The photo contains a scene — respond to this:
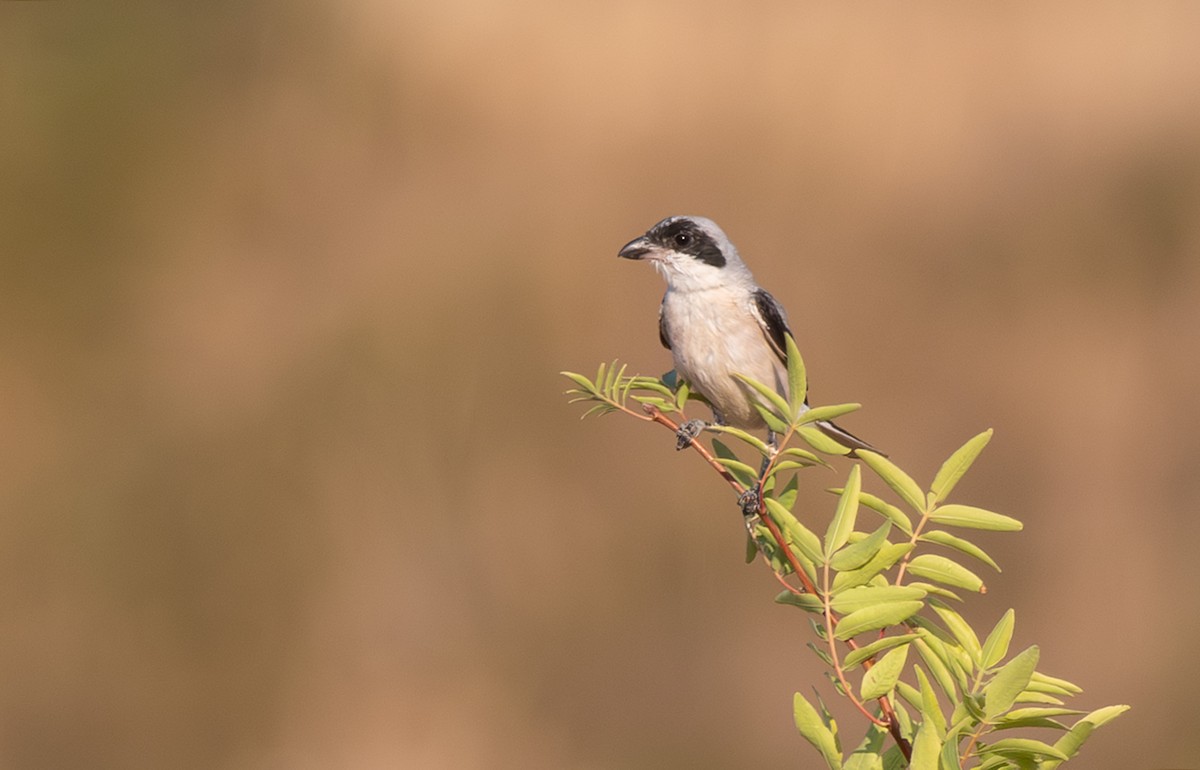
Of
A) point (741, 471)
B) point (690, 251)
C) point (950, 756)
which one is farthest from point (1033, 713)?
point (690, 251)

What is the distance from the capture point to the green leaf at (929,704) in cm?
159

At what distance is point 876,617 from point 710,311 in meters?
2.43

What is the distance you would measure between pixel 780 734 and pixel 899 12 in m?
4.78

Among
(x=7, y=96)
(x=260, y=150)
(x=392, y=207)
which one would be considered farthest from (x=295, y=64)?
(x=7, y=96)

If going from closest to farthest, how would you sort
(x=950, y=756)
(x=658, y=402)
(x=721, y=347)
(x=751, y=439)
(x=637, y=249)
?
(x=950, y=756) → (x=751, y=439) → (x=658, y=402) → (x=721, y=347) → (x=637, y=249)

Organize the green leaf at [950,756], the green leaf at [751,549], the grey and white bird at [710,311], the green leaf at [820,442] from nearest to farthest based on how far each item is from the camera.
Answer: the green leaf at [950,756]
the green leaf at [820,442]
the green leaf at [751,549]
the grey and white bird at [710,311]

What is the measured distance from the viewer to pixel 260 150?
7.88 metres

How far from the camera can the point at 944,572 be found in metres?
1.72

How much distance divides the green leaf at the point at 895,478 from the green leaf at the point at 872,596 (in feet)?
0.49

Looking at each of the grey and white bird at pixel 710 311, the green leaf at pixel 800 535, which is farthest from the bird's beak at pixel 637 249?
the green leaf at pixel 800 535

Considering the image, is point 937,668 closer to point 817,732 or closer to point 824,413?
point 817,732

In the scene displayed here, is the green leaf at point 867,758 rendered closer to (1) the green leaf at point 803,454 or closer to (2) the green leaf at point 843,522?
(2) the green leaf at point 843,522

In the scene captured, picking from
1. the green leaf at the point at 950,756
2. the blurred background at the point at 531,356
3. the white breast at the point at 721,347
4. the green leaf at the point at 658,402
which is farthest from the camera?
the blurred background at the point at 531,356

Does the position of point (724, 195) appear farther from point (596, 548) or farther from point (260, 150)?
point (260, 150)
